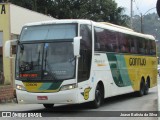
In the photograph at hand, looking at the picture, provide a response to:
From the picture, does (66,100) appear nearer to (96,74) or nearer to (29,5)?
(96,74)

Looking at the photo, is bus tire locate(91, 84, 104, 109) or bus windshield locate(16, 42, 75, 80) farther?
bus tire locate(91, 84, 104, 109)

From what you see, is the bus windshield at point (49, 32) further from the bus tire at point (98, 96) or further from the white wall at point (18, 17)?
the white wall at point (18, 17)

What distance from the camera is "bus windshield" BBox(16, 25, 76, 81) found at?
1473cm

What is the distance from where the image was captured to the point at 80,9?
160 feet

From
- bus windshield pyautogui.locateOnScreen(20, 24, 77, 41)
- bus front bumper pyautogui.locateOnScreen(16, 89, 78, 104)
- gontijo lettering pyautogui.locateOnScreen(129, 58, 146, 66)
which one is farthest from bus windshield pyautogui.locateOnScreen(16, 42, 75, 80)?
gontijo lettering pyautogui.locateOnScreen(129, 58, 146, 66)

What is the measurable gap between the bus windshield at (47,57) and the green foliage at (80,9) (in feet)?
98.8

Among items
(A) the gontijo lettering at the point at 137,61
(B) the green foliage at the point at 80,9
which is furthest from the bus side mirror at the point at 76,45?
(B) the green foliage at the point at 80,9

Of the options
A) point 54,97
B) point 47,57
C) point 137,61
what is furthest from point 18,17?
point 54,97

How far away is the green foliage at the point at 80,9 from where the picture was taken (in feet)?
157

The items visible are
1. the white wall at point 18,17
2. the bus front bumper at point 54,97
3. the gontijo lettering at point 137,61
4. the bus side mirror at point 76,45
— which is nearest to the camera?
the bus side mirror at point 76,45

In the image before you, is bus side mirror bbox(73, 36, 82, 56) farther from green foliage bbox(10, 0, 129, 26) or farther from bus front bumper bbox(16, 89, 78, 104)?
green foliage bbox(10, 0, 129, 26)

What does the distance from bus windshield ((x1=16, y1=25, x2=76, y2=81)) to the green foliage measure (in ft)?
98.8

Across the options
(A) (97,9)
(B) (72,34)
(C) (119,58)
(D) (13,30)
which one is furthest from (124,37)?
(A) (97,9)

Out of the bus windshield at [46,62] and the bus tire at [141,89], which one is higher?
the bus windshield at [46,62]
